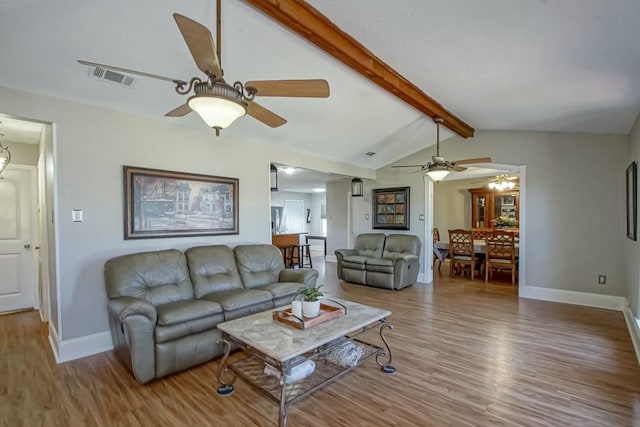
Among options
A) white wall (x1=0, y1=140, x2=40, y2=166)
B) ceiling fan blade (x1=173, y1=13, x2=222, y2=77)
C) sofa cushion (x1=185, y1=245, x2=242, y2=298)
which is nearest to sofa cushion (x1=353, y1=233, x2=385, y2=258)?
sofa cushion (x1=185, y1=245, x2=242, y2=298)

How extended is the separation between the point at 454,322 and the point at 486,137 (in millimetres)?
3446

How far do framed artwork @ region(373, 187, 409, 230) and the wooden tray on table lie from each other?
4.34m

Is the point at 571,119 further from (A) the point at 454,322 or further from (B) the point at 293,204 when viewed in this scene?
(B) the point at 293,204

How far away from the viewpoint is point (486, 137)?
566 cm

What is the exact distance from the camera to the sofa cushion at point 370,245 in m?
6.42

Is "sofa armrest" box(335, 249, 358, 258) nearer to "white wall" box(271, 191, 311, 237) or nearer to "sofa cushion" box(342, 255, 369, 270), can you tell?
"sofa cushion" box(342, 255, 369, 270)

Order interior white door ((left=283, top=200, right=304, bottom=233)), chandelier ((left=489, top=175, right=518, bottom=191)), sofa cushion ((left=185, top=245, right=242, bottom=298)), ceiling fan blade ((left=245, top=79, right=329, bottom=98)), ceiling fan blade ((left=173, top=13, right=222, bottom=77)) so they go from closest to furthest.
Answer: ceiling fan blade ((left=173, top=13, right=222, bottom=77))
ceiling fan blade ((left=245, top=79, right=329, bottom=98))
sofa cushion ((left=185, top=245, right=242, bottom=298))
chandelier ((left=489, top=175, right=518, bottom=191))
interior white door ((left=283, top=200, right=304, bottom=233))

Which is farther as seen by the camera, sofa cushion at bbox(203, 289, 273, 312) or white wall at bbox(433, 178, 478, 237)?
white wall at bbox(433, 178, 478, 237)

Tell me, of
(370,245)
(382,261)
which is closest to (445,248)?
(370,245)

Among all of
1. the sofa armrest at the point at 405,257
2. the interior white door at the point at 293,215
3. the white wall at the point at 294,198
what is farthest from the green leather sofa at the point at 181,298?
the interior white door at the point at 293,215

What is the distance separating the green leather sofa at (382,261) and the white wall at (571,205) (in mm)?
1874

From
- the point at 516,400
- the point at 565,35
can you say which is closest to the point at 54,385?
the point at 516,400

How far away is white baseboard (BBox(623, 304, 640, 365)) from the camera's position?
10.2 feet

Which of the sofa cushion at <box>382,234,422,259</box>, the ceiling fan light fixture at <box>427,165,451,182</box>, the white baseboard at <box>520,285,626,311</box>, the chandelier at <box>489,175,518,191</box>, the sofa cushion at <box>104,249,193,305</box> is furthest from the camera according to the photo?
the chandelier at <box>489,175,518,191</box>
